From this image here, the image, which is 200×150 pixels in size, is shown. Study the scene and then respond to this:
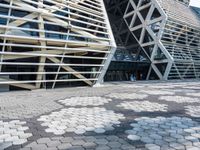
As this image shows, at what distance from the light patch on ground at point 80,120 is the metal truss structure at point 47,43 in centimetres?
846

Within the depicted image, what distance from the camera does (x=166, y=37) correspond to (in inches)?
1329

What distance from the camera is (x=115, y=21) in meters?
44.8

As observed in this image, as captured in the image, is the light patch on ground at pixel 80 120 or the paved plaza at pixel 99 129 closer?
the paved plaza at pixel 99 129

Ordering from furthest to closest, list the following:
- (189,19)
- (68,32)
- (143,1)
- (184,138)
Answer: (189,19) < (143,1) < (68,32) < (184,138)

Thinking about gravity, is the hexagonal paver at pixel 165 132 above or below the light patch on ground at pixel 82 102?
above

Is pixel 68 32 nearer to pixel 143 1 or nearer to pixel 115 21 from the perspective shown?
pixel 143 1

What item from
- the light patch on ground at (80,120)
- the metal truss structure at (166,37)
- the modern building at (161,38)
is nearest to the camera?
the light patch on ground at (80,120)

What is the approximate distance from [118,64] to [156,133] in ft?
94.2

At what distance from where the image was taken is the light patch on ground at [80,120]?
5.76 m

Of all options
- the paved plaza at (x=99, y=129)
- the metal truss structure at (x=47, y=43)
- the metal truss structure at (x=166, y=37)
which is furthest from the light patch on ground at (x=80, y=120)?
the metal truss structure at (x=166, y=37)

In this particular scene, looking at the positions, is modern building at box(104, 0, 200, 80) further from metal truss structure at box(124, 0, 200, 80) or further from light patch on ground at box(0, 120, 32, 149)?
light patch on ground at box(0, 120, 32, 149)

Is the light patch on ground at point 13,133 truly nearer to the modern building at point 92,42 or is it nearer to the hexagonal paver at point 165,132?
the hexagonal paver at point 165,132

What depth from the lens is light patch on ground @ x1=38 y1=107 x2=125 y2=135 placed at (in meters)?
5.76

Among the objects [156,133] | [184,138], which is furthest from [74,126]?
[184,138]
